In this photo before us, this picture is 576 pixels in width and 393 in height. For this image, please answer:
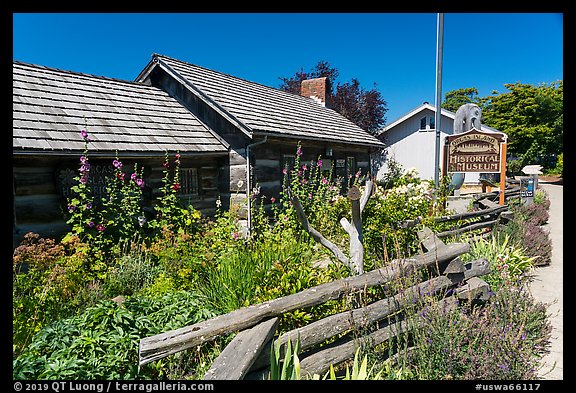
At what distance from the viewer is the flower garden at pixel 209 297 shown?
2977 millimetres

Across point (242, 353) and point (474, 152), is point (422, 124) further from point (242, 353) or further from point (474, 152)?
point (242, 353)

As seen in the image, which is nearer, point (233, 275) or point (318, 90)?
point (233, 275)

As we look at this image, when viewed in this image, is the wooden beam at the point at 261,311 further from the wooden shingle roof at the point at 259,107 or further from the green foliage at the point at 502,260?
the wooden shingle roof at the point at 259,107

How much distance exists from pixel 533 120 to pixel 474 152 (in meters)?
27.7

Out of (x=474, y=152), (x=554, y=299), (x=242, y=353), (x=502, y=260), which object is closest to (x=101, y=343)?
(x=242, y=353)

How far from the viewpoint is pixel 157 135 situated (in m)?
8.22

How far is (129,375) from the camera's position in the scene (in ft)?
9.18

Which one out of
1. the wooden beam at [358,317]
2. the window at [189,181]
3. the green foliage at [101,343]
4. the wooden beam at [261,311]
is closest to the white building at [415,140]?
the window at [189,181]

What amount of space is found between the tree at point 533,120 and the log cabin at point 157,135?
23.6 m

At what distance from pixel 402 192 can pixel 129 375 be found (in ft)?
17.0

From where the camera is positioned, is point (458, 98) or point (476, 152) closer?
point (476, 152)
